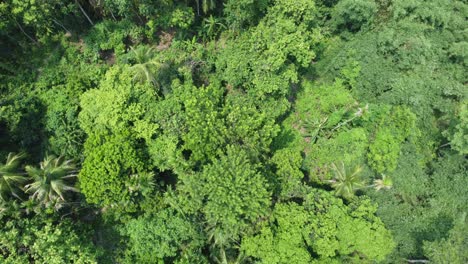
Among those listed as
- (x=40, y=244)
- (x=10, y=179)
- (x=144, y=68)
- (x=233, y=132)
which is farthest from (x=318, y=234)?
(x=10, y=179)

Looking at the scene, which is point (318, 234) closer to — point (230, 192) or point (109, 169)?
point (230, 192)

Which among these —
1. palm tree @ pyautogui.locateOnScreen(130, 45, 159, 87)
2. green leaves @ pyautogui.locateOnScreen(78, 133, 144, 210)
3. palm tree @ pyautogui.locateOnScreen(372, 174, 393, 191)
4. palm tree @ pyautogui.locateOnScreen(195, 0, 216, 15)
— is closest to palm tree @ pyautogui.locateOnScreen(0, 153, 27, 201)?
green leaves @ pyautogui.locateOnScreen(78, 133, 144, 210)

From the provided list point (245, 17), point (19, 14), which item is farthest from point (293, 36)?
point (19, 14)

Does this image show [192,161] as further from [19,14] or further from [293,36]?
[19,14]

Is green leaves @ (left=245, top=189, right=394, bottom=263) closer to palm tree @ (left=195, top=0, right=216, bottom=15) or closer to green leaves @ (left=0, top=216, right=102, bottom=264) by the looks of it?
green leaves @ (left=0, top=216, right=102, bottom=264)

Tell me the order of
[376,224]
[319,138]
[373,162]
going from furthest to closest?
[319,138] < [373,162] < [376,224]

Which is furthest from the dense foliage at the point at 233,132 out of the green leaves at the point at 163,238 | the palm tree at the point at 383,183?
the palm tree at the point at 383,183
